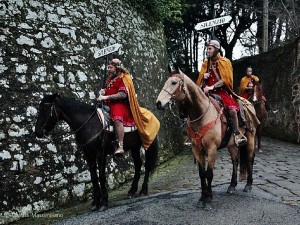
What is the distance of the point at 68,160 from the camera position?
6816 millimetres

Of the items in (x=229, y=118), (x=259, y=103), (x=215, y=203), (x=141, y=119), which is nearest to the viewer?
(x=215, y=203)

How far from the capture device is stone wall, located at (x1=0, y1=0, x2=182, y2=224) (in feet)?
19.6

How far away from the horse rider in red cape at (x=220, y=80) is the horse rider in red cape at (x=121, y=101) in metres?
1.18

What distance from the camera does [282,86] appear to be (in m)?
13.7

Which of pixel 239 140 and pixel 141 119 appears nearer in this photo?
pixel 239 140

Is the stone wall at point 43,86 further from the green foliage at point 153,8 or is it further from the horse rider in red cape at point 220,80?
the horse rider in red cape at point 220,80

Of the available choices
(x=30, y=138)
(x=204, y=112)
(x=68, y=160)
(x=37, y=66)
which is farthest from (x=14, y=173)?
(x=204, y=112)

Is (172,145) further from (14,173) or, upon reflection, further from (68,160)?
(14,173)

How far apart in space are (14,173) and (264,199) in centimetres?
398

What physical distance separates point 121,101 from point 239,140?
6.75ft

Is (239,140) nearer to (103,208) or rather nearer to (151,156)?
(151,156)

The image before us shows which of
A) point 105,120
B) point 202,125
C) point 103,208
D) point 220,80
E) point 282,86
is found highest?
point 282,86

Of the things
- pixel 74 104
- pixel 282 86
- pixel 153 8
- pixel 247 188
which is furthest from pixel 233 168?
pixel 282 86

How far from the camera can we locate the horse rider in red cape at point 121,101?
235 inches
